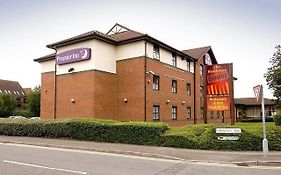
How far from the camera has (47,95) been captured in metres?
30.0

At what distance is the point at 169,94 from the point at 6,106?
43.9 metres

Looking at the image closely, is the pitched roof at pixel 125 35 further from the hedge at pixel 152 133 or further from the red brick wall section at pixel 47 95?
the hedge at pixel 152 133

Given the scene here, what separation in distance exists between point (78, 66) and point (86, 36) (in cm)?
269

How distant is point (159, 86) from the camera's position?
91.8ft

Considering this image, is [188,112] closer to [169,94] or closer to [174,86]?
[174,86]

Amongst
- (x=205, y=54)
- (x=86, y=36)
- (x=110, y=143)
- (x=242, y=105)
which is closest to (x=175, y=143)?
(x=110, y=143)

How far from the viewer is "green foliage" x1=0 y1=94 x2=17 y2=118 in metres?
61.1

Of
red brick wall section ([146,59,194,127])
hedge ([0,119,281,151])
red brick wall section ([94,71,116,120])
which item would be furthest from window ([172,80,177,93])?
hedge ([0,119,281,151])

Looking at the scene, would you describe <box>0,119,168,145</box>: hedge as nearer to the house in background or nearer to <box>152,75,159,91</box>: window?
<box>152,75,159,91</box>: window

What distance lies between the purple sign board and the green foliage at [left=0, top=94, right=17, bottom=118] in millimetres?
39315

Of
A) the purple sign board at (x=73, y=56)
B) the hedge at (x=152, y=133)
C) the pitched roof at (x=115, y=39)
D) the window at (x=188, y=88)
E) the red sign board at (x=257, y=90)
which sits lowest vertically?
the hedge at (x=152, y=133)

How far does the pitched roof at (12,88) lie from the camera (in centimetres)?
8345

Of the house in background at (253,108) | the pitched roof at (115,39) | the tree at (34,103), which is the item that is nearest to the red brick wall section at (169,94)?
the pitched roof at (115,39)

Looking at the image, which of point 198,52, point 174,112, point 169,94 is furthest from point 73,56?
point 198,52
